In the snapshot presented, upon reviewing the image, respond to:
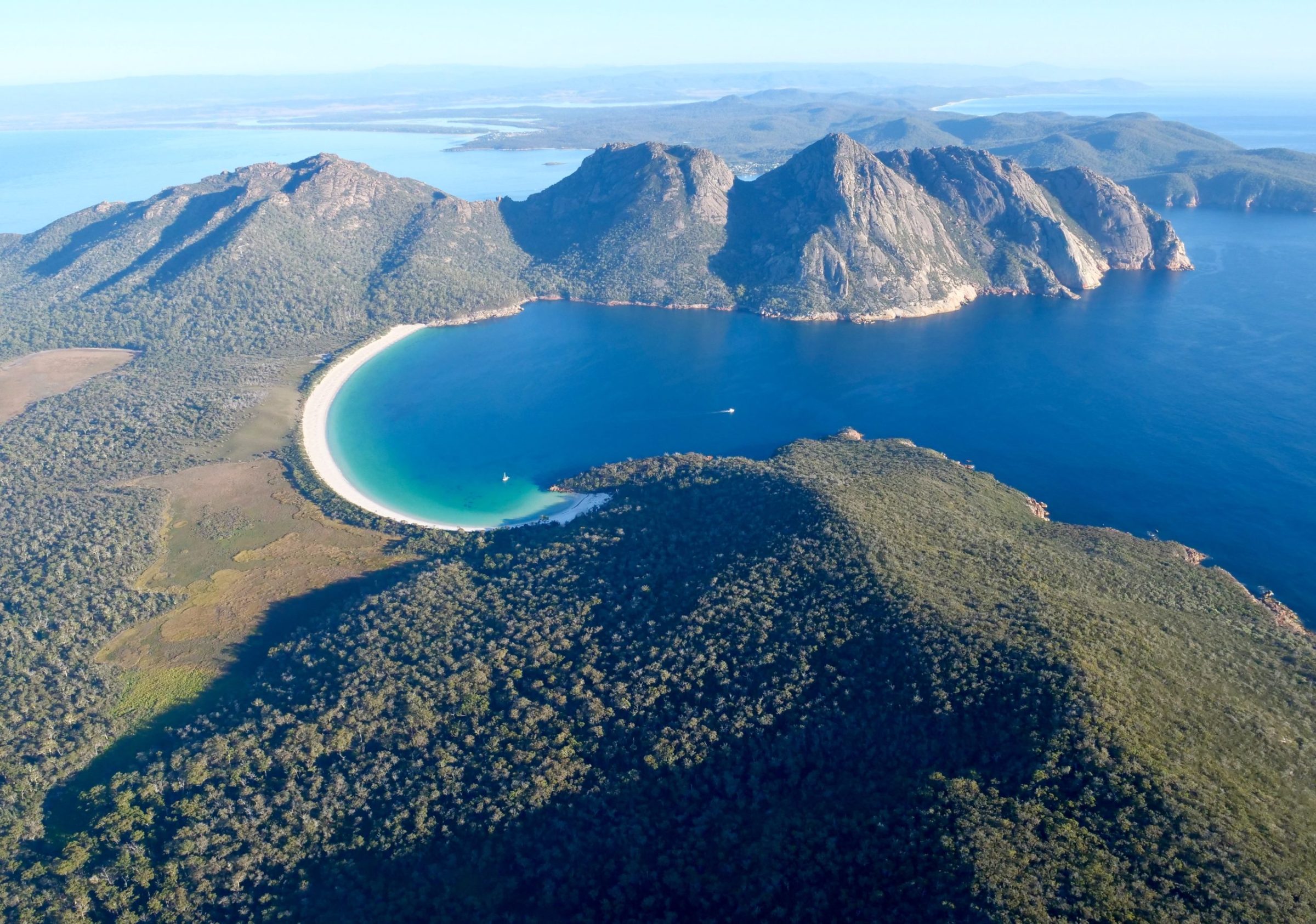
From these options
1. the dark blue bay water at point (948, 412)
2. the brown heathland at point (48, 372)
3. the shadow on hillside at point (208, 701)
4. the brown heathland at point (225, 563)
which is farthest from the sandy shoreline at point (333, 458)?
the brown heathland at point (48, 372)

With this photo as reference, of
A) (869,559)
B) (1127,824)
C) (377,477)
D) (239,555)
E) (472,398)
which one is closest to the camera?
(1127,824)

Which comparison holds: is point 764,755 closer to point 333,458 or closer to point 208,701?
point 208,701

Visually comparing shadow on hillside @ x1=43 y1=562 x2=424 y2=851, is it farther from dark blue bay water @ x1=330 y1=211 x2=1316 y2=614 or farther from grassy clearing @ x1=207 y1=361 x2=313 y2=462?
grassy clearing @ x1=207 y1=361 x2=313 y2=462

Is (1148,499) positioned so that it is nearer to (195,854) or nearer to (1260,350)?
(1260,350)

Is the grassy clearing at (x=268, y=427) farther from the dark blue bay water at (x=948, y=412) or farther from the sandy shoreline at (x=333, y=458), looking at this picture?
the dark blue bay water at (x=948, y=412)

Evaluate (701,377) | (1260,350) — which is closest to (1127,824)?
(701,377)
